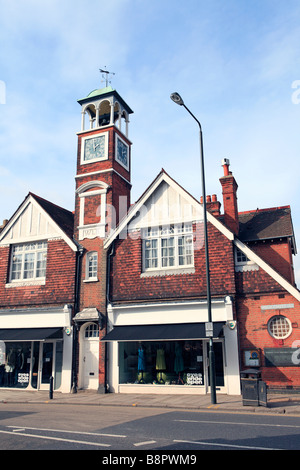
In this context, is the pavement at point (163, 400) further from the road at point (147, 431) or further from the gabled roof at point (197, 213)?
the gabled roof at point (197, 213)

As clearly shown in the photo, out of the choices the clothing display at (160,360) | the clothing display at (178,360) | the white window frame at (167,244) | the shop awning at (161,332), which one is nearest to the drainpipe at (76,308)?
the shop awning at (161,332)

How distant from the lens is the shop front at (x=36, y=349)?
19.1m

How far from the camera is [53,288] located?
66.9 feet

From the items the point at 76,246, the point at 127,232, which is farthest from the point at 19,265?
the point at 127,232

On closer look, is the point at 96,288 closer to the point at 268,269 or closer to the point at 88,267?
the point at 88,267

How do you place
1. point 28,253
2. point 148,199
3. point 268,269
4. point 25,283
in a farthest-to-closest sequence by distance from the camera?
point 28,253, point 25,283, point 148,199, point 268,269

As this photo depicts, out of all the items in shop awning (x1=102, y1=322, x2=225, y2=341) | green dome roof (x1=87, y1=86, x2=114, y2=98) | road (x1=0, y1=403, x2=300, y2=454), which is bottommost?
road (x1=0, y1=403, x2=300, y2=454)

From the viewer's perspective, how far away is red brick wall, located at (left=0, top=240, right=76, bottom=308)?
20094mm

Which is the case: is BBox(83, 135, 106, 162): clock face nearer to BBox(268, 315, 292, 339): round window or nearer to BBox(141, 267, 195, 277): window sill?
BBox(141, 267, 195, 277): window sill

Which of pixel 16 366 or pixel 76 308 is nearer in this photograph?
pixel 76 308

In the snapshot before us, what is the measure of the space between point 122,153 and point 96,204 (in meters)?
3.76

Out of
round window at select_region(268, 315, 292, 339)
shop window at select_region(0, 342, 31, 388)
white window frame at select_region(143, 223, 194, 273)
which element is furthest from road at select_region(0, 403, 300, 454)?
shop window at select_region(0, 342, 31, 388)

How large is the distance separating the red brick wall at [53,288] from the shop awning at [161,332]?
3.24 m

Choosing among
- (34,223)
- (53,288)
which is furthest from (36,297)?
(34,223)
